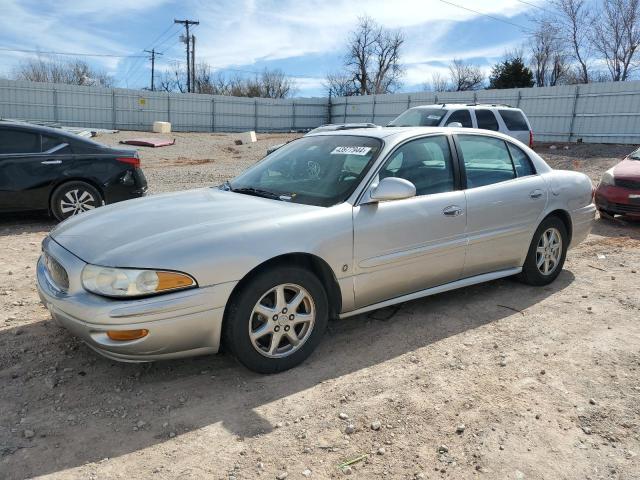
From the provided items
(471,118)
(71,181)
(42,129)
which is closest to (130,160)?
(71,181)

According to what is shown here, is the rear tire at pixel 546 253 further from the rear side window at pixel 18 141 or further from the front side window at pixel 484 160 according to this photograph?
the rear side window at pixel 18 141

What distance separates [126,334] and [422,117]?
998 cm

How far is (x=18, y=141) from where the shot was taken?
23.2ft

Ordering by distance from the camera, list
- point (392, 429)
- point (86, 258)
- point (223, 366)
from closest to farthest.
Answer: point (392, 429)
point (86, 258)
point (223, 366)

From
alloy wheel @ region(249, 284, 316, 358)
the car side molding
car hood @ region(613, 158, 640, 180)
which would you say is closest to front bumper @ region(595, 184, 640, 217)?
car hood @ region(613, 158, 640, 180)

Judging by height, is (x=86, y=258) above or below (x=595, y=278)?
above

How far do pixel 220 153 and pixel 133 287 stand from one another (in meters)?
19.4

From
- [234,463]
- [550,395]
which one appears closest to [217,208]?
[234,463]

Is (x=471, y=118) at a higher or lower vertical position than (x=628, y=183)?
higher

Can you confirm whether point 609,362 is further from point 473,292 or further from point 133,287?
point 133,287

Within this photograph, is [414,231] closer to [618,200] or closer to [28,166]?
[28,166]

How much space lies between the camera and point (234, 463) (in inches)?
101

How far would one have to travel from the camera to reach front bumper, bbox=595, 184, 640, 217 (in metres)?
8.25

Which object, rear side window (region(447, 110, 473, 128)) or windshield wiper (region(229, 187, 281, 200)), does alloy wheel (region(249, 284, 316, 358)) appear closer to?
windshield wiper (region(229, 187, 281, 200))
